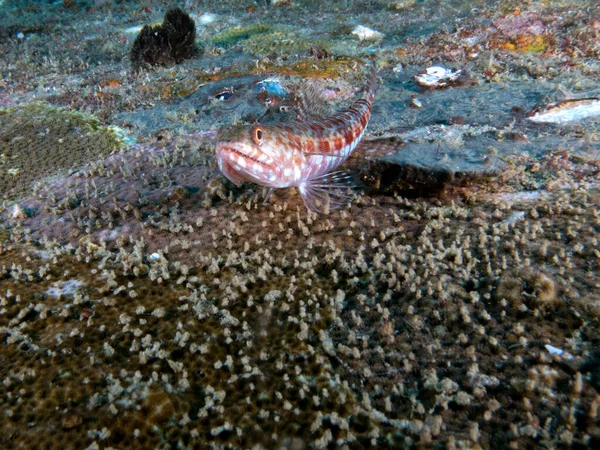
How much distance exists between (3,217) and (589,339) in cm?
738

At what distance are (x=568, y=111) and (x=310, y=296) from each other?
6.72m

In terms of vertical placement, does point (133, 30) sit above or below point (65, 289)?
above

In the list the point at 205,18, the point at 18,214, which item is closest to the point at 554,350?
the point at 18,214

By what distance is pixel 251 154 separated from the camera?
3848mm

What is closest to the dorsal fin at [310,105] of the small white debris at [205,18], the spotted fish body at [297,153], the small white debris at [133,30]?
the spotted fish body at [297,153]

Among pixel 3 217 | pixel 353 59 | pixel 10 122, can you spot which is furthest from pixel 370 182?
pixel 10 122

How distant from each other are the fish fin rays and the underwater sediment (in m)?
0.16

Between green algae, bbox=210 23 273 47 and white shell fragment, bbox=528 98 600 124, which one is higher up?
green algae, bbox=210 23 273 47

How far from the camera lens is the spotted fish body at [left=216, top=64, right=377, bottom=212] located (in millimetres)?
3855

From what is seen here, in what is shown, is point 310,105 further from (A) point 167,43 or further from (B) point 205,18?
(B) point 205,18

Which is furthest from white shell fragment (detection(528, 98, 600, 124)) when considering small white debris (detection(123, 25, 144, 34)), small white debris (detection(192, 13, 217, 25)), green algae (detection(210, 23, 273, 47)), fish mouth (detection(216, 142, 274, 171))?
small white debris (detection(123, 25, 144, 34))

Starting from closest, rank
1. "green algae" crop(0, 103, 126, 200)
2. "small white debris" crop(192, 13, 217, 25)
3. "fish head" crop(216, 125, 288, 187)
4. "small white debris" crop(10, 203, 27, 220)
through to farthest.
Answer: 1. "fish head" crop(216, 125, 288, 187)
2. "small white debris" crop(10, 203, 27, 220)
3. "green algae" crop(0, 103, 126, 200)
4. "small white debris" crop(192, 13, 217, 25)

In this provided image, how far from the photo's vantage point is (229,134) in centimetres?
383

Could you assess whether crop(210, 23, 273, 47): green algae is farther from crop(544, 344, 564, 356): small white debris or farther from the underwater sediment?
crop(544, 344, 564, 356): small white debris
